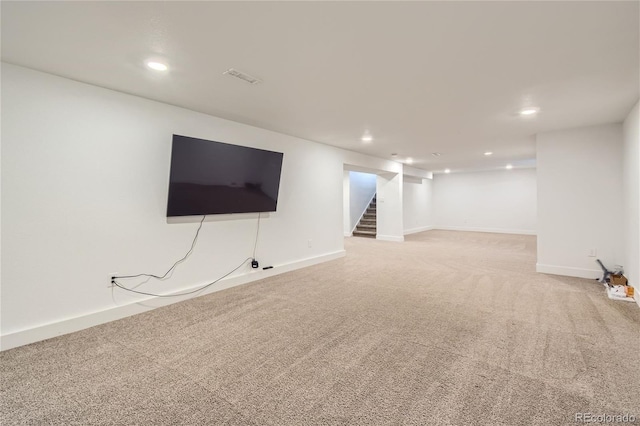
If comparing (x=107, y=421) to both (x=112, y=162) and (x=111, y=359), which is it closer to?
(x=111, y=359)

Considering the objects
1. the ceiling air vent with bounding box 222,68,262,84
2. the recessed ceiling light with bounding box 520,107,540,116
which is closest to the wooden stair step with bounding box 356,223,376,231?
the recessed ceiling light with bounding box 520,107,540,116

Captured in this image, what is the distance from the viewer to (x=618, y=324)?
2.81 m

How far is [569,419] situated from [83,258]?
12.9ft

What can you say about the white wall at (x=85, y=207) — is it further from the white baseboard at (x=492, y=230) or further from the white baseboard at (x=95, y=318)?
the white baseboard at (x=492, y=230)

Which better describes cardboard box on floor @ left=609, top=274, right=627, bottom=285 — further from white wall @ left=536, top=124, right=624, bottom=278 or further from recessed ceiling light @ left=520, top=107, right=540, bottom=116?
recessed ceiling light @ left=520, top=107, right=540, bottom=116

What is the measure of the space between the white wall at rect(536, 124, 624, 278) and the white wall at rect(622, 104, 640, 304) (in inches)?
7.5

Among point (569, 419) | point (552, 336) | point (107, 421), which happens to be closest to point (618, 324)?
point (552, 336)

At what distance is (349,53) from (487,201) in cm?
1055

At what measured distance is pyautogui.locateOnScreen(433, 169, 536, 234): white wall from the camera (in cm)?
1005

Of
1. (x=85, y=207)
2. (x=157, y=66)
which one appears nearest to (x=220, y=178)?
(x=85, y=207)

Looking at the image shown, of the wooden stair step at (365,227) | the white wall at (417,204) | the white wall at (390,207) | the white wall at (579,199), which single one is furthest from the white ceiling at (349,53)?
the white wall at (417,204)

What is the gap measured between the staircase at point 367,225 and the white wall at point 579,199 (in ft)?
17.5

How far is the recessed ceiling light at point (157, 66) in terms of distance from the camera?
93.0 inches

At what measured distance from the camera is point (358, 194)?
419 inches
